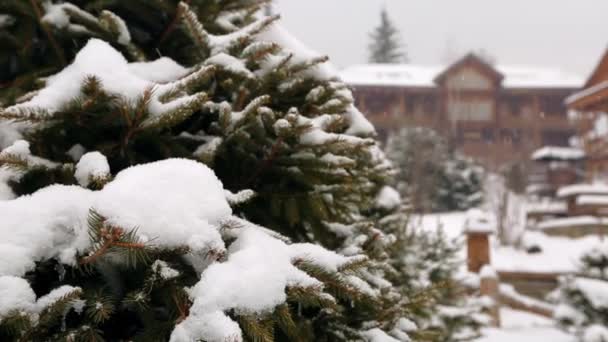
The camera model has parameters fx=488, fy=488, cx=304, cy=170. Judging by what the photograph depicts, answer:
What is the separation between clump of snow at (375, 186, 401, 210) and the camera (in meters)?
3.46

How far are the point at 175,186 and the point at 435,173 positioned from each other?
2564 cm

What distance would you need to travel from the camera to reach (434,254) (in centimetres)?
628

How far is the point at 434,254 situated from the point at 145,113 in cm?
534

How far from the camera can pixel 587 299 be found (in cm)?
657

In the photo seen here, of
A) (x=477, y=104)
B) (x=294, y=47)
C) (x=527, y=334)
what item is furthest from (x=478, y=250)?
(x=477, y=104)

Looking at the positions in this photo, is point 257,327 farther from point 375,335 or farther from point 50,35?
point 50,35

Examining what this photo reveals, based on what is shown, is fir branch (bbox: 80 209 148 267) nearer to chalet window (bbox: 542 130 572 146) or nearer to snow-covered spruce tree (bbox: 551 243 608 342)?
snow-covered spruce tree (bbox: 551 243 608 342)

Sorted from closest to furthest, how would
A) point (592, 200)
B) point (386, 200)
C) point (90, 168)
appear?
point (90, 168) < point (386, 200) < point (592, 200)

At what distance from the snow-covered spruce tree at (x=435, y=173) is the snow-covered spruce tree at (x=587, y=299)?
1815 cm

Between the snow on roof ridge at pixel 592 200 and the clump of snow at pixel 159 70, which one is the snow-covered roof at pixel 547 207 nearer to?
the snow on roof ridge at pixel 592 200

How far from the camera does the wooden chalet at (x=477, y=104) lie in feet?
114

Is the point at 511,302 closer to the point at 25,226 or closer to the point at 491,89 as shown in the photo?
the point at 25,226

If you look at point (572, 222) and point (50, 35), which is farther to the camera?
point (572, 222)

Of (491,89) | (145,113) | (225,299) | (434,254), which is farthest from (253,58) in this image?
(491,89)
